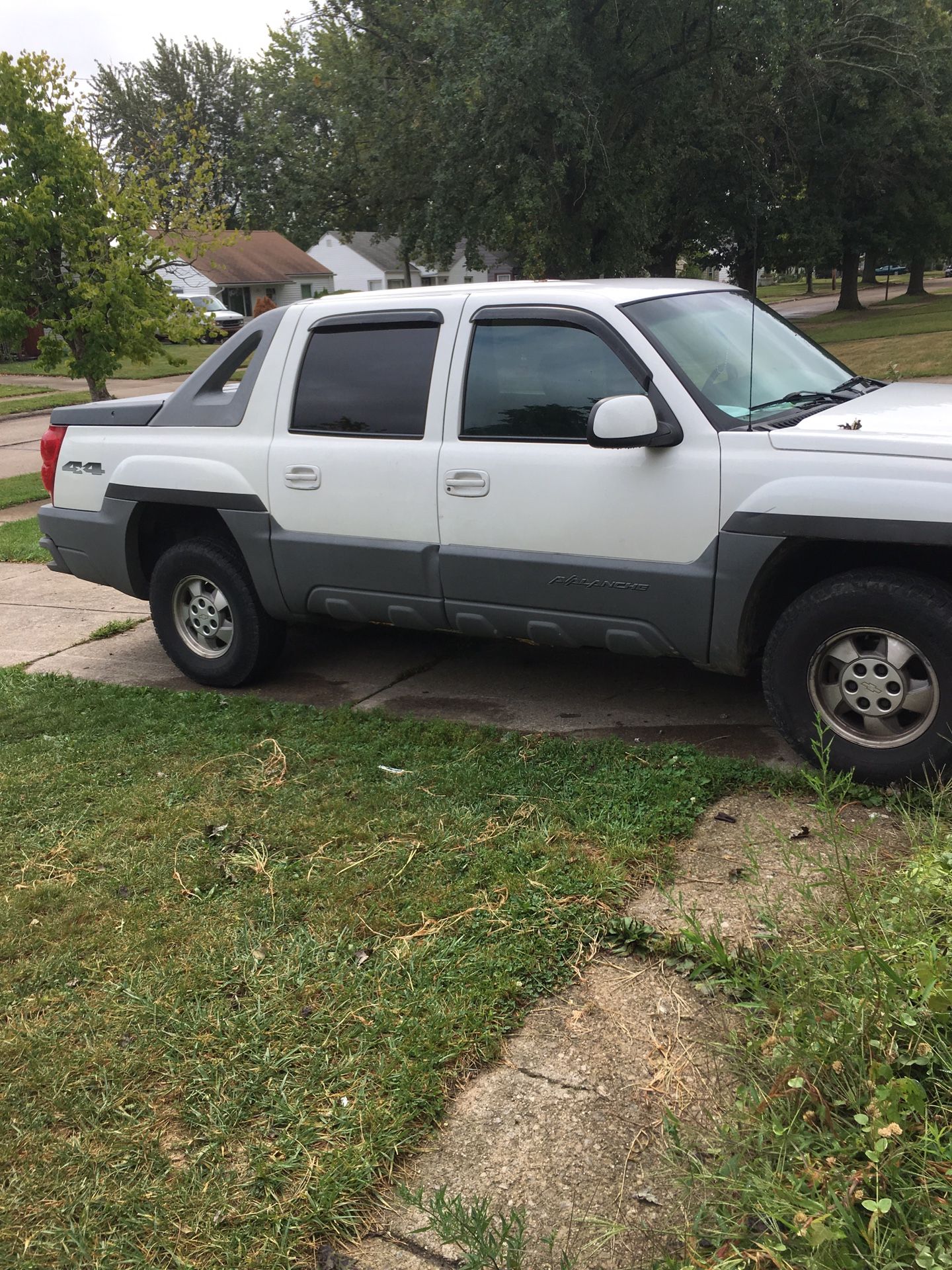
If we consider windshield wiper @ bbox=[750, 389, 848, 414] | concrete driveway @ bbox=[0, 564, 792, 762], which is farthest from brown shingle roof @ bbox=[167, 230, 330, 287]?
windshield wiper @ bbox=[750, 389, 848, 414]

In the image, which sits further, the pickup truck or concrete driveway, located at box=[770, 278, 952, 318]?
concrete driveway, located at box=[770, 278, 952, 318]

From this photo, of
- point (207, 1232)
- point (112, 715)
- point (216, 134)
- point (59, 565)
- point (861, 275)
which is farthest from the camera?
point (216, 134)

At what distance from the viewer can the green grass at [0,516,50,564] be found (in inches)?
396

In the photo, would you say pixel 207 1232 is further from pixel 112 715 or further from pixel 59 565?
pixel 59 565

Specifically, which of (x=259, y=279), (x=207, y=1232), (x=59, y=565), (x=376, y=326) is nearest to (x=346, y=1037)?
(x=207, y=1232)

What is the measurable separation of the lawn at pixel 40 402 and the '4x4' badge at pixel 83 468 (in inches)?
713

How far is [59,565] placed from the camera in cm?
681

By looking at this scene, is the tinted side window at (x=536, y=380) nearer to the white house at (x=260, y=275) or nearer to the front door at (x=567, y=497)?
the front door at (x=567, y=497)

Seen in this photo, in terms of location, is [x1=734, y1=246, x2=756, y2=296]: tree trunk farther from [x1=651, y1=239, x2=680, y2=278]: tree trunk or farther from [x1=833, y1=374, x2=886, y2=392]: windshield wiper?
[x1=833, y1=374, x2=886, y2=392]: windshield wiper

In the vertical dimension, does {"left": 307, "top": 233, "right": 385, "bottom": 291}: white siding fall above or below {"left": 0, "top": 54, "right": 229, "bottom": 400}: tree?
above

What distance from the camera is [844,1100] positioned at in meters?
2.48

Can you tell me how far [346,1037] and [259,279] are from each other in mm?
60974

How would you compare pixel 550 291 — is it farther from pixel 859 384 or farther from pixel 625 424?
pixel 859 384

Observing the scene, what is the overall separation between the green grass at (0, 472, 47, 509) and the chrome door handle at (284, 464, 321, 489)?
843 cm
